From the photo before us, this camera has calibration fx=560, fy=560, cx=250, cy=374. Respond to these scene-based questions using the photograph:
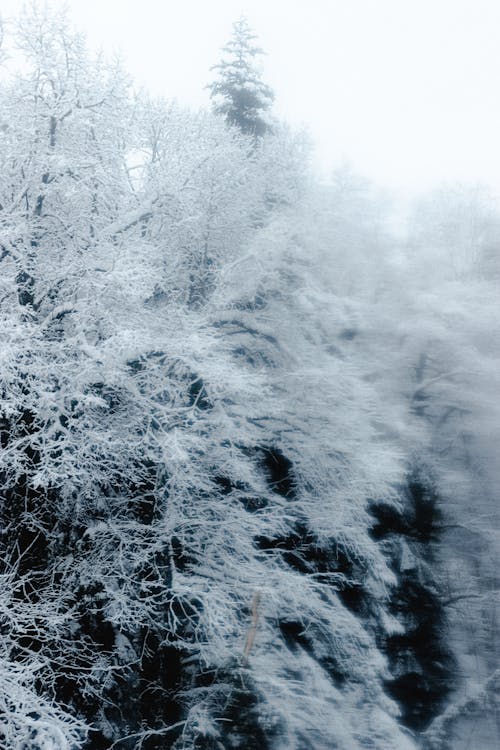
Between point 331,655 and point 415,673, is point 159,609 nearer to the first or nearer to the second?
point 331,655

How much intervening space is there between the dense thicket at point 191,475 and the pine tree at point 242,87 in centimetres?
378

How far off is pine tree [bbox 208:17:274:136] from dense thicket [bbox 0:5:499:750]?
12.4 ft

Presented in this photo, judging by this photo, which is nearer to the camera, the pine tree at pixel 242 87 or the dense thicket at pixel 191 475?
the dense thicket at pixel 191 475

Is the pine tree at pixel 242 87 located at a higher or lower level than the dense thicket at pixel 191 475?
higher

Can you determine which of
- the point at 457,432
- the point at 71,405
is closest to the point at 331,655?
the point at 457,432

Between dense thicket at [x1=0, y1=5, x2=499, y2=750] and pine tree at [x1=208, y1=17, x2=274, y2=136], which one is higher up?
pine tree at [x1=208, y1=17, x2=274, y2=136]

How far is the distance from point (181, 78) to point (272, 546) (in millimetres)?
11054

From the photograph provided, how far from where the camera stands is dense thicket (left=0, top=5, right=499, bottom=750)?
733 cm

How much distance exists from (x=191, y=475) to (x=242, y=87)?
34.2ft

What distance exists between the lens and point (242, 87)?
14.1 meters

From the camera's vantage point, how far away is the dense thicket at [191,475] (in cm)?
733

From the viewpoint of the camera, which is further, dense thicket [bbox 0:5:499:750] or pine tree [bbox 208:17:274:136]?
pine tree [bbox 208:17:274:136]

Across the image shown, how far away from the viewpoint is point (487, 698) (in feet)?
27.1

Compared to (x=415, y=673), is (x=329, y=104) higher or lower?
higher
